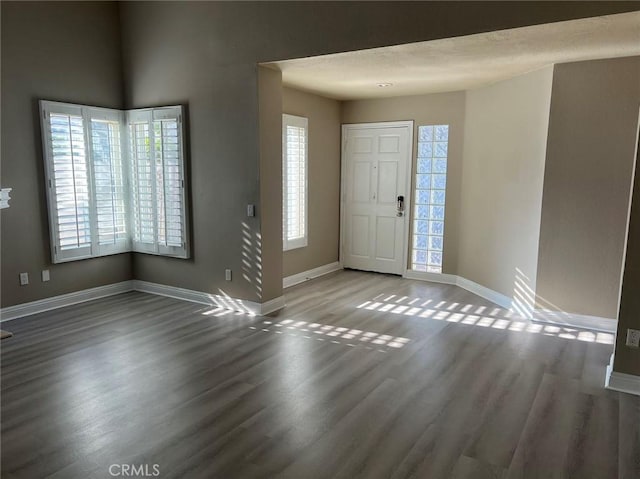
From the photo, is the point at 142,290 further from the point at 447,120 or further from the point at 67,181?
the point at 447,120

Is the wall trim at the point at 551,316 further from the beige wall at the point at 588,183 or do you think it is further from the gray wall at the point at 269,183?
the gray wall at the point at 269,183

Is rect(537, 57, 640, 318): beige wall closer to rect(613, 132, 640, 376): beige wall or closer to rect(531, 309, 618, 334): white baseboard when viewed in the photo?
rect(531, 309, 618, 334): white baseboard

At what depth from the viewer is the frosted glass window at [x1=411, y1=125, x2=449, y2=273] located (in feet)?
20.2

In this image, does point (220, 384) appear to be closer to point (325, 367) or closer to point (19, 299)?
point (325, 367)

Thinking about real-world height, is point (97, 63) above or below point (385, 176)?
above

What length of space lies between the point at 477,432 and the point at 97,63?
17.5 ft

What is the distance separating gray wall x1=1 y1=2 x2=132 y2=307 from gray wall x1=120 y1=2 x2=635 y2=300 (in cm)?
40

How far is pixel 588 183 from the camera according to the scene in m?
4.19

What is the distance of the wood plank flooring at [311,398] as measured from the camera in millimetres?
2365

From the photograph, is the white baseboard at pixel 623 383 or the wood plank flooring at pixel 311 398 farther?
the white baseboard at pixel 623 383

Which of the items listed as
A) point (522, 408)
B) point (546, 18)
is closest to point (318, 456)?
point (522, 408)

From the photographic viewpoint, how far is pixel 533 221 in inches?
183

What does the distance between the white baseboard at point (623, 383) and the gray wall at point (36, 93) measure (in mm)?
5217

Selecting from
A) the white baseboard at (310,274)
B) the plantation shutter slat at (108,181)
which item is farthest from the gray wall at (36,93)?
the white baseboard at (310,274)
